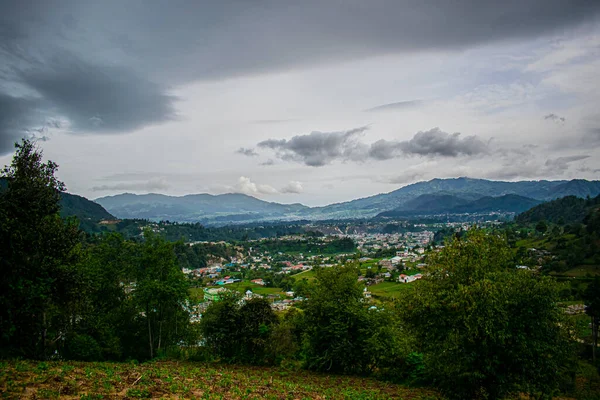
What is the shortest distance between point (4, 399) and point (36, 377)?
2.25 metres

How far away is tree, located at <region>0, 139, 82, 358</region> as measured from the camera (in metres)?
13.3

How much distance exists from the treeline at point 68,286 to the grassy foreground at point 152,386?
2.51 m

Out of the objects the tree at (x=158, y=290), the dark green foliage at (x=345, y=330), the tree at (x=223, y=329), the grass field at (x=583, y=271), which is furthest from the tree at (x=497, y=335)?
the grass field at (x=583, y=271)

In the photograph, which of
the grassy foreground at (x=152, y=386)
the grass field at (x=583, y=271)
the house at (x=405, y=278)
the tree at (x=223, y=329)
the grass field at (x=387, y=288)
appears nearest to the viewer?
the grassy foreground at (x=152, y=386)

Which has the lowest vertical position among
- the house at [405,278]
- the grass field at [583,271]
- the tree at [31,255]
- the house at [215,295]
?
the house at [405,278]

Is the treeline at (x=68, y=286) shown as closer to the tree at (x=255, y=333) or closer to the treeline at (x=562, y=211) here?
the tree at (x=255, y=333)

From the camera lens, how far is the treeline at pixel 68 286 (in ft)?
44.8

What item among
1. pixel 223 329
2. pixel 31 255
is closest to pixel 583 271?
pixel 223 329

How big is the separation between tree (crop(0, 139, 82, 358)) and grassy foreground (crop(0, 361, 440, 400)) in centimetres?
203

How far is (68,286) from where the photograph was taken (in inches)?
610

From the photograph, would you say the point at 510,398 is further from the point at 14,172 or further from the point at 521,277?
the point at 14,172

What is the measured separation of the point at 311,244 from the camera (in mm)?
191250

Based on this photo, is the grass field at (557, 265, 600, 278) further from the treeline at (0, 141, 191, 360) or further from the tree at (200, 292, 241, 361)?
the treeline at (0, 141, 191, 360)

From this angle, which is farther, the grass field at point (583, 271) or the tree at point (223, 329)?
the grass field at point (583, 271)
